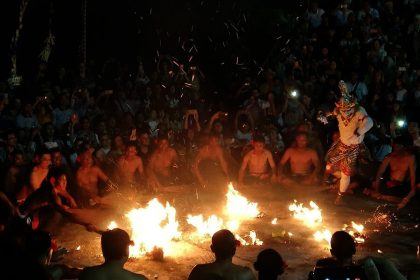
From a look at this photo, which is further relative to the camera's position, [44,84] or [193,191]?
[44,84]

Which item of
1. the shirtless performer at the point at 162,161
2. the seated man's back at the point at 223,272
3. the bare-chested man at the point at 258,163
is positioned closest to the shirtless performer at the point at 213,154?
the bare-chested man at the point at 258,163

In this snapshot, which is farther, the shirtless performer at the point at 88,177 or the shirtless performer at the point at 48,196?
the shirtless performer at the point at 88,177

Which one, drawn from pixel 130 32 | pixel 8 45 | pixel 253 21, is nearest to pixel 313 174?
pixel 253 21

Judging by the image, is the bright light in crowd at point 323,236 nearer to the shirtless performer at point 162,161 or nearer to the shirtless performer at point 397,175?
the shirtless performer at point 397,175

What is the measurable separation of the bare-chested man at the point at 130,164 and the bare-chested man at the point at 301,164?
298 centimetres

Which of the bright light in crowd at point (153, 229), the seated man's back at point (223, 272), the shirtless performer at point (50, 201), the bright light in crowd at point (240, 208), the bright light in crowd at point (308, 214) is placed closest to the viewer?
the seated man's back at point (223, 272)

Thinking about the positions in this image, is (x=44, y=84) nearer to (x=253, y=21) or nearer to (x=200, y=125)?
(x=200, y=125)

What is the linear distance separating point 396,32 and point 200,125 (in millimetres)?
6172

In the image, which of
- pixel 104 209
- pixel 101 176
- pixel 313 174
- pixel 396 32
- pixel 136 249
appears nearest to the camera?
pixel 136 249

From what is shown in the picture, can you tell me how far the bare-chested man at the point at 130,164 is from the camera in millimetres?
10031

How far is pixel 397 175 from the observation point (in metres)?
9.51

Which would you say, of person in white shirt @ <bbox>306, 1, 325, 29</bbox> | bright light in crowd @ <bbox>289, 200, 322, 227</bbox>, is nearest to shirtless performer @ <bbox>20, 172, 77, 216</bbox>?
bright light in crowd @ <bbox>289, 200, 322, 227</bbox>

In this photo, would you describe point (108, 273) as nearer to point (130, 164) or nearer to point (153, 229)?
point (153, 229)

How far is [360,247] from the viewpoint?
6.99 meters
